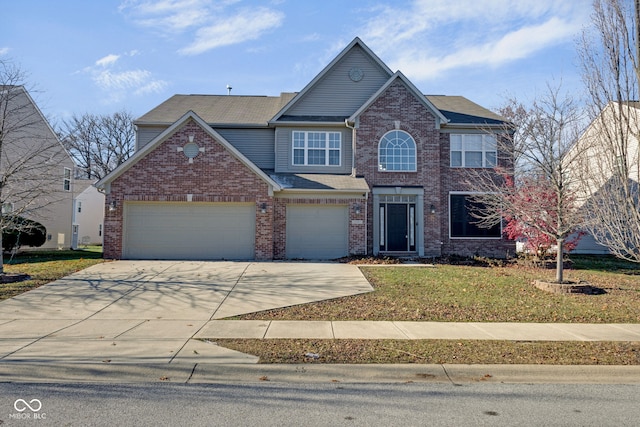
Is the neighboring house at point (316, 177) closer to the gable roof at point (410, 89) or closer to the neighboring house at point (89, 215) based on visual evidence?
the gable roof at point (410, 89)

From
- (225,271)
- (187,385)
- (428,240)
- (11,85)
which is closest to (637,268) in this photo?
(428,240)

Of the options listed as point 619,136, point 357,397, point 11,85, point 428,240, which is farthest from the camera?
point 428,240

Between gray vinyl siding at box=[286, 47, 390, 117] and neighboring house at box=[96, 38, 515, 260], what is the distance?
4 centimetres

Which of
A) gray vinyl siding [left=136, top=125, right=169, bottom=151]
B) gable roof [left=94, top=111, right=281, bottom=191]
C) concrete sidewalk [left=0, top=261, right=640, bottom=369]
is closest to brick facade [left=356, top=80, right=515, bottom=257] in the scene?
gable roof [left=94, top=111, right=281, bottom=191]

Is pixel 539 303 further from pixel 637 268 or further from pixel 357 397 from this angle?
pixel 637 268

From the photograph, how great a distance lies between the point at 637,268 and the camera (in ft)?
57.0

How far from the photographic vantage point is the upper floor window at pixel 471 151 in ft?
66.1

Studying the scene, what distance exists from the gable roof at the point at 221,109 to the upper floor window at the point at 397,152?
531cm

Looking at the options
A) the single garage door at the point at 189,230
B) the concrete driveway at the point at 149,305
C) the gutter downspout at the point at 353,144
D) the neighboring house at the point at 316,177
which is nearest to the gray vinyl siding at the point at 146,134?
the neighboring house at the point at 316,177

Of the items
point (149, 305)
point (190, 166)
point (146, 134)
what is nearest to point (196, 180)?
point (190, 166)

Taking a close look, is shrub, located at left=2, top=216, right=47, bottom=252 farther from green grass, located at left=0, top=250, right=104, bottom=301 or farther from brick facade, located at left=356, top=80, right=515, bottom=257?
brick facade, located at left=356, top=80, right=515, bottom=257

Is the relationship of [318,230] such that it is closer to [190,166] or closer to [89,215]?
[190,166]

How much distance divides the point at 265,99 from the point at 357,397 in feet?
69.5

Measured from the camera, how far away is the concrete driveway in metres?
6.77
